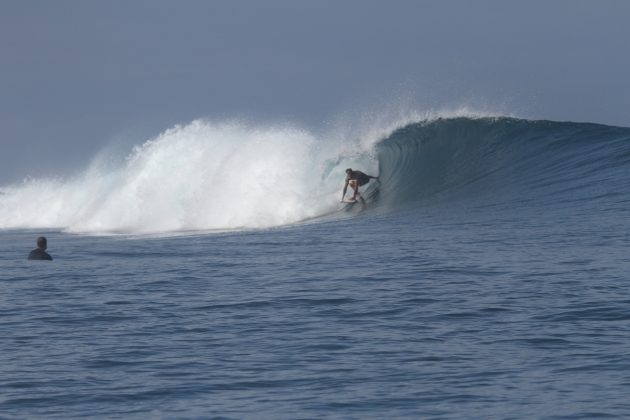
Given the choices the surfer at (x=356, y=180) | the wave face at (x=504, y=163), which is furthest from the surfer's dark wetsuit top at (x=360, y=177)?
the wave face at (x=504, y=163)

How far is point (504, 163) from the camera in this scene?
25.2m

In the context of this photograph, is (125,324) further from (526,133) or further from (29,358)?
(526,133)

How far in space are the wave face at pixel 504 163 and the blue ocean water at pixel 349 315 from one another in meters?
0.19

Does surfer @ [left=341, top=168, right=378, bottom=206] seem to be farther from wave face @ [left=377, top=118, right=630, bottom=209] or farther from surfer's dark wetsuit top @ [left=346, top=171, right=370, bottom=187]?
wave face @ [left=377, top=118, right=630, bottom=209]

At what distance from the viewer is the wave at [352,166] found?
2338 centimetres

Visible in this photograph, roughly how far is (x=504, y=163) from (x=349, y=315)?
1580cm

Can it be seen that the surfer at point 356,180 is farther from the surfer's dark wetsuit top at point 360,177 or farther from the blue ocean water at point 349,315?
the blue ocean water at point 349,315

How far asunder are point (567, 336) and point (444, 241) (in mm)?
7241

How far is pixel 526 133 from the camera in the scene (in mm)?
27062

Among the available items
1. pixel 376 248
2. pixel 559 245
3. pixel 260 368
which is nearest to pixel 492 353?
pixel 260 368

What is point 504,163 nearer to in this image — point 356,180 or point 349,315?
point 356,180

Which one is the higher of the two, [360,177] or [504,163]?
[504,163]

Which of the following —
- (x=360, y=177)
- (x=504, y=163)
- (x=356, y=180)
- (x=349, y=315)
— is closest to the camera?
(x=349, y=315)

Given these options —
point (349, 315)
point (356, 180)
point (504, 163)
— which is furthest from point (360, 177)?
point (349, 315)
